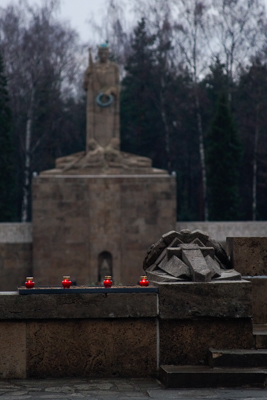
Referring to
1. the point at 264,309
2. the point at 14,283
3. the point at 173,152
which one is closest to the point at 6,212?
the point at 14,283

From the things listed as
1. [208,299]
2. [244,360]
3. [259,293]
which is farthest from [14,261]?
[244,360]

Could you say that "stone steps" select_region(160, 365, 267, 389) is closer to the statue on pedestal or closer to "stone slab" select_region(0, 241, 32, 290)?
the statue on pedestal

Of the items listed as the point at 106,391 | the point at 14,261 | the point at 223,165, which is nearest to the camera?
the point at 106,391

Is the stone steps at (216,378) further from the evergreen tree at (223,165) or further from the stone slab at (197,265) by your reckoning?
the evergreen tree at (223,165)

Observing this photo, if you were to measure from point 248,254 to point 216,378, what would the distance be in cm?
180

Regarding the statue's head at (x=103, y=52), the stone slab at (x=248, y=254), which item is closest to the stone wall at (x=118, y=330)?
the stone slab at (x=248, y=254)

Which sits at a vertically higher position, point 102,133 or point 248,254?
point 102,133

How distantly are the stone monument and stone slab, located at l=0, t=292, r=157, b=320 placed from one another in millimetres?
17304

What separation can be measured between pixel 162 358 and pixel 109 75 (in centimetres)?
1938

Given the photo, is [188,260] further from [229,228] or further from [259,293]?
[229,228]

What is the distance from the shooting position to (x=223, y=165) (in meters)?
32.5

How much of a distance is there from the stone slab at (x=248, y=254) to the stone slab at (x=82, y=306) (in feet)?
4.10

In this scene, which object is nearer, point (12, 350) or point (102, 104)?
point (12, 350)

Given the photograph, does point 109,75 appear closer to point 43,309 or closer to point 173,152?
point 173,152
